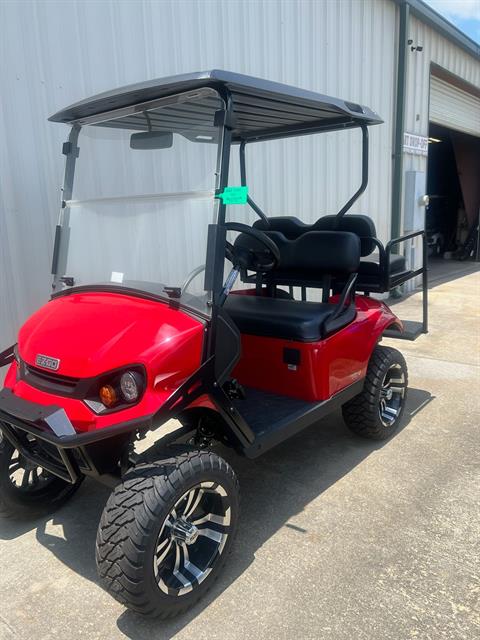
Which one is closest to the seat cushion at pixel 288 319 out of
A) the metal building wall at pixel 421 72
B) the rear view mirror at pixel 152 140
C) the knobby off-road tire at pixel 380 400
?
the knobby off-road tire at pixel 380 400

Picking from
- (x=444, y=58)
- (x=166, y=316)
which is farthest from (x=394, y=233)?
(x=166, y=316)

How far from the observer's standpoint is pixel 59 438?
1831mm

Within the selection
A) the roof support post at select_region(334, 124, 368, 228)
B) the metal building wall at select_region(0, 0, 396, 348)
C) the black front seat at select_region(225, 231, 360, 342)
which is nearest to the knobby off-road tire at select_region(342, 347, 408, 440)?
the black front seat at select_region(225, 231, 360, 342)

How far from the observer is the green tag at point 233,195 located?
2152mm

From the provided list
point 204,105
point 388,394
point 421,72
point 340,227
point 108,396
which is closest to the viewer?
point 108,396

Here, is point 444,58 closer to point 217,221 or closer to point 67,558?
point 217,221

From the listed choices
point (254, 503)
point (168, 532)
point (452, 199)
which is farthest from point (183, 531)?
point (452, 199)

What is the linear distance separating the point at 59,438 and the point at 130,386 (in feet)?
0.97

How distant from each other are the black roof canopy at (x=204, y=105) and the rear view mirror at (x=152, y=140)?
0.10 ft

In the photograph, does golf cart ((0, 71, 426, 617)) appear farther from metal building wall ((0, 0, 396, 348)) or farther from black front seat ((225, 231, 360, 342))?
metal building wall ((0, 0, 396, 348))

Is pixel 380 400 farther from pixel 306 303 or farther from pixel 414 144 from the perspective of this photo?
pixel 414 144

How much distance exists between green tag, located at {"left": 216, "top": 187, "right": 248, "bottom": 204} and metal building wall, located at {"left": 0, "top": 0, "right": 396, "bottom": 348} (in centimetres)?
201

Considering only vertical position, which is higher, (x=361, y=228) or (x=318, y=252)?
(x=361, y=228)

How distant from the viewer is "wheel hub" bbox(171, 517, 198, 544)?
6.45 feet
